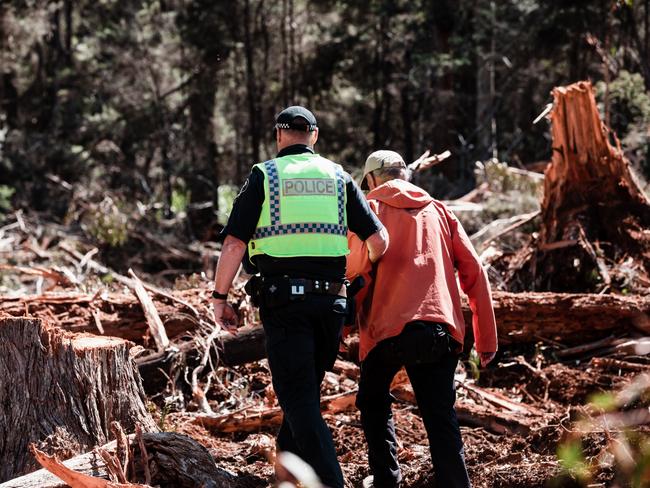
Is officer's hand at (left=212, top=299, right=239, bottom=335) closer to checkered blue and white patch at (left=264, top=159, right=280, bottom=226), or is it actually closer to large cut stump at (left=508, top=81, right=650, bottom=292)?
checkered blue and white patch at (left=264, top=159, right=280, bottom=226)

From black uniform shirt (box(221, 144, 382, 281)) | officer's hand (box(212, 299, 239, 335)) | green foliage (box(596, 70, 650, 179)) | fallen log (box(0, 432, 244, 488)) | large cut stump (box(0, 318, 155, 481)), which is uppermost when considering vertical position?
green foliage (box(596, 70, 650, 179))

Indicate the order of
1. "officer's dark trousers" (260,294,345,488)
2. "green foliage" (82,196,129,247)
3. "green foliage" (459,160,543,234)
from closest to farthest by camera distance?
"officer's dark trousers" (260,294,345,488)
"green foliage" (459,160,543,234)
"green foliage" (82,196,129,247)

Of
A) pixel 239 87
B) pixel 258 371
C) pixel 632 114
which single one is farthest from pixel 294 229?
pixel 239 87

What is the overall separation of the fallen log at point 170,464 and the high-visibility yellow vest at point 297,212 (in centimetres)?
109

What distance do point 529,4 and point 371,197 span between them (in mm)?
17502

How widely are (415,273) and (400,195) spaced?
453 mm

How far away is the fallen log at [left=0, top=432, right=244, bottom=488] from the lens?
4238 millimetres

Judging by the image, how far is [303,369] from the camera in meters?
4.25

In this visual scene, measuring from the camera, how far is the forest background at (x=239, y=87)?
71.2 ft

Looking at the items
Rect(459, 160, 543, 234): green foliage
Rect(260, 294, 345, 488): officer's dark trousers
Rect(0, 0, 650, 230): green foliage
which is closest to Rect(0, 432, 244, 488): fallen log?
Rect(260, 294, 345, 488): officer's dark trousers

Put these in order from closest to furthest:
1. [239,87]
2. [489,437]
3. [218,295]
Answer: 1. [218,295]
2. [489,437]
3. [239,87]

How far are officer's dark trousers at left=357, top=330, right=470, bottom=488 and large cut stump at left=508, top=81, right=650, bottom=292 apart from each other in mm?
4342

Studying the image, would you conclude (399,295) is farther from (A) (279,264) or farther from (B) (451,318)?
(A) (279,264)

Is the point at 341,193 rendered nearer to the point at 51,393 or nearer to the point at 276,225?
the point at 276,225
